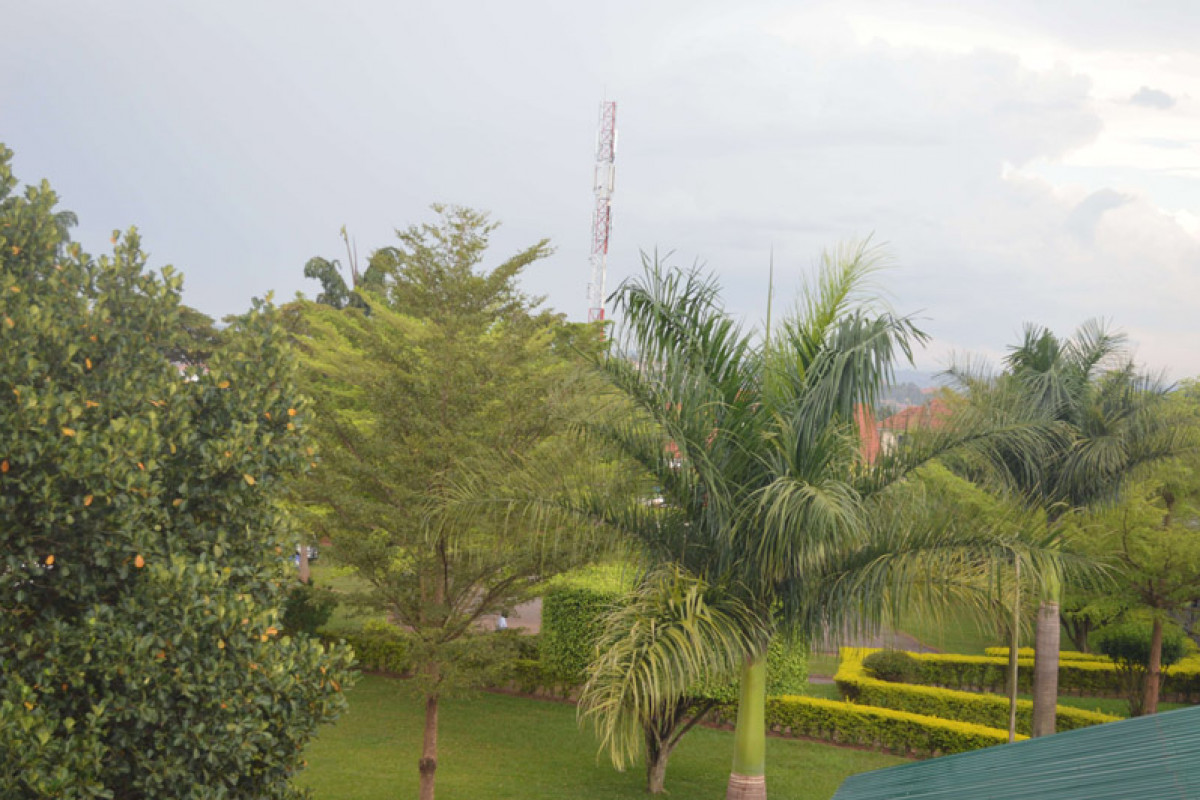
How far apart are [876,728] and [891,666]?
3662mm

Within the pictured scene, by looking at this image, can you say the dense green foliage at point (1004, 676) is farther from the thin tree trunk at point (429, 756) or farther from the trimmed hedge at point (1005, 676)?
the thin tree trunk at point (429, 756)

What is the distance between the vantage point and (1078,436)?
44.5 feet

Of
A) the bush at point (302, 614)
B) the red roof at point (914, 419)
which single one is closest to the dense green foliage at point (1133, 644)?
the red roof at point (914, 419)

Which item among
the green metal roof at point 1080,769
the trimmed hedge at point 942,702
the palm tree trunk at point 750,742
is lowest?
the trimmed hedge at point 942,702

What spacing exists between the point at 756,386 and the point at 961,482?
20.6 ft

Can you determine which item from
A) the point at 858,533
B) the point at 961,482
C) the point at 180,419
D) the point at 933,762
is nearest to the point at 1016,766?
the point at 933,762

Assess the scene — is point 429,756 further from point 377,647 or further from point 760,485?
point 377,647

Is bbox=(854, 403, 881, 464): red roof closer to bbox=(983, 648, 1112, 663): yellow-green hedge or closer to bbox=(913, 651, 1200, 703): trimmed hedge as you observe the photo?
bbox=(913, 651, 1200, 703): trimmed hedge

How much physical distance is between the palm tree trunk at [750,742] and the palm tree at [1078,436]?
639 cm

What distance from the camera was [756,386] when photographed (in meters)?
8.30

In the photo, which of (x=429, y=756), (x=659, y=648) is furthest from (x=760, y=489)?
(x=429, y=756)

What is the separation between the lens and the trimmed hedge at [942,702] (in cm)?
1589

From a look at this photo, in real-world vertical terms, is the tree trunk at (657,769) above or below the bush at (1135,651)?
below

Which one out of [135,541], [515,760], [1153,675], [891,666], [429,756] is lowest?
[515,760]
